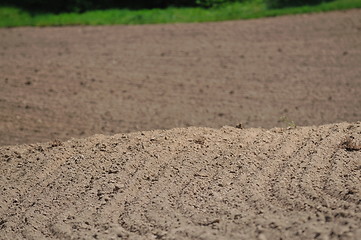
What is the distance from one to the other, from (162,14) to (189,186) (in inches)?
472

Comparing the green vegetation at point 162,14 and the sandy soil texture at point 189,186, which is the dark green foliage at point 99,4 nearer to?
the green vegetation at point 162,14

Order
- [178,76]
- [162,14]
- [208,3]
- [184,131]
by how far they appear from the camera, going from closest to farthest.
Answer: [184,131], [178,76], [162,14], [208,3]

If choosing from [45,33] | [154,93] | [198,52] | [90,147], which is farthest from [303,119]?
[45,33]

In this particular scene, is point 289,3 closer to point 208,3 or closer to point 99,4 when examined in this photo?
point 208,3

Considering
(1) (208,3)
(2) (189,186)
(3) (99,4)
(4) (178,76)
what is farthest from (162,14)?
(2) (189,186)

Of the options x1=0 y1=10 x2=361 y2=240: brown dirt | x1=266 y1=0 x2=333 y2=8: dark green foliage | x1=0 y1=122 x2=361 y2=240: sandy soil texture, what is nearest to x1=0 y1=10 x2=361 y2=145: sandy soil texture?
x1=0 y1=10 x2=361 y2=240: brown dirt

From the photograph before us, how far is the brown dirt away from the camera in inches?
240

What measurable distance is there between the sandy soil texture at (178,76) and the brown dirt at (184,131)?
45 millimetres

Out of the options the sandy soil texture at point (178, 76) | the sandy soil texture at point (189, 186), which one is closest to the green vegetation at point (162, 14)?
the sandy soil texture at point (178, 76)

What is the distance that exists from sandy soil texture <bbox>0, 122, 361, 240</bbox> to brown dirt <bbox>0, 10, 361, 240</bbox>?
0.06 ft

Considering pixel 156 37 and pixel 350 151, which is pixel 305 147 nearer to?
pixel 350 151

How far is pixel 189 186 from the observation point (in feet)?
21.7

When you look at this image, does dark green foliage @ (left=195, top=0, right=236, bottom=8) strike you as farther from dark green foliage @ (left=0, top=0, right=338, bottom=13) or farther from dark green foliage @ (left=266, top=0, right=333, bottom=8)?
dark green foliage @ (left=266, top=0, right=333, bottom=8)

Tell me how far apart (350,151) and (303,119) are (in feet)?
16.4
